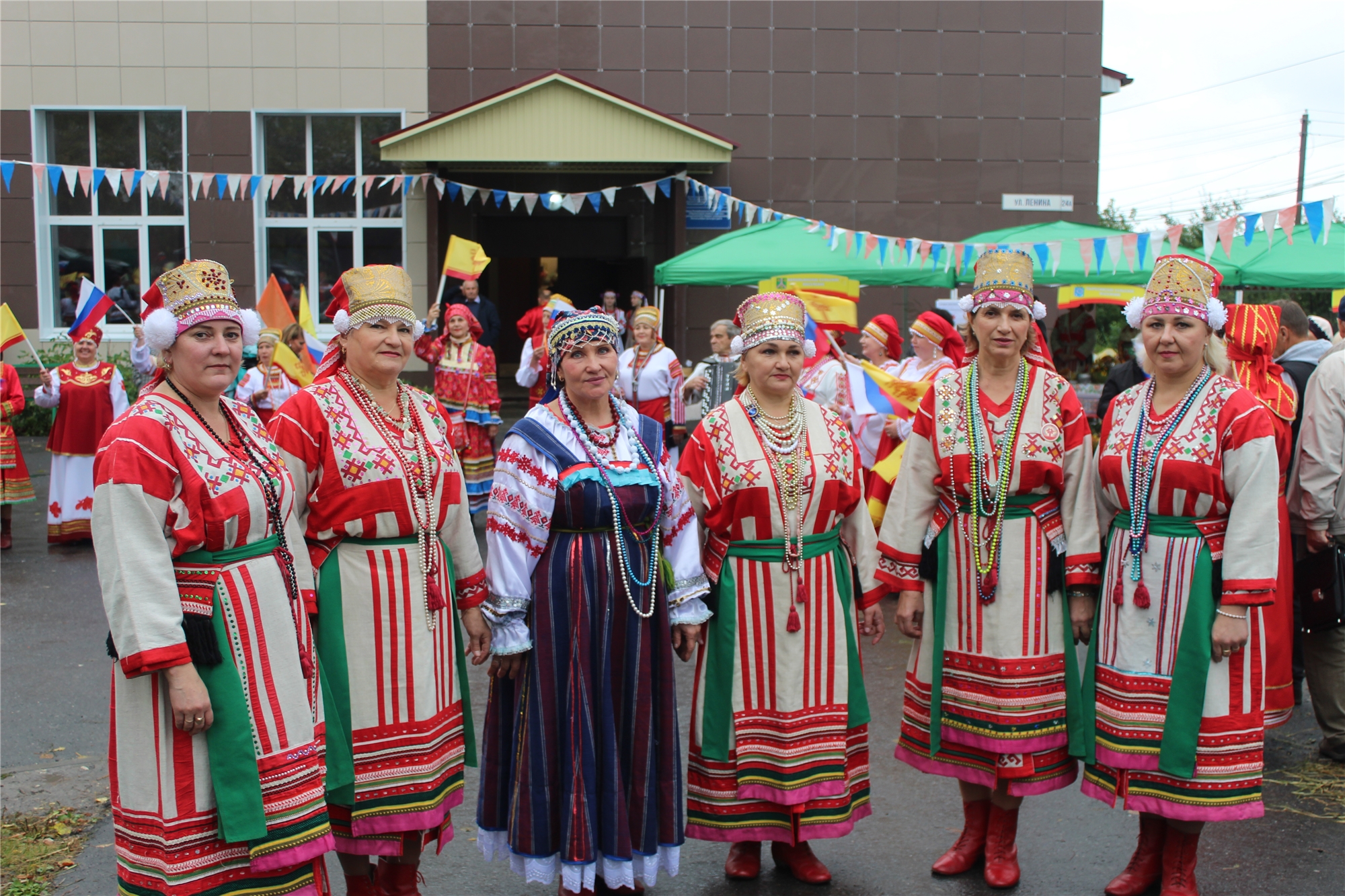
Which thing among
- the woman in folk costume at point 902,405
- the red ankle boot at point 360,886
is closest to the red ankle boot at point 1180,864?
the red ankle boot at point 360,886

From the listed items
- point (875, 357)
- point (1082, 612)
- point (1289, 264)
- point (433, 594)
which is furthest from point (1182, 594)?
point (1289, 264)

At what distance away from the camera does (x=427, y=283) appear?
16.2 m

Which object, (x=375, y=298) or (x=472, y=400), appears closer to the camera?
(x=375, y=298)

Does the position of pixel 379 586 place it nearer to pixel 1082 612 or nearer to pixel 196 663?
pixel 196 663

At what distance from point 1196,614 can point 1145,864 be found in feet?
2.86

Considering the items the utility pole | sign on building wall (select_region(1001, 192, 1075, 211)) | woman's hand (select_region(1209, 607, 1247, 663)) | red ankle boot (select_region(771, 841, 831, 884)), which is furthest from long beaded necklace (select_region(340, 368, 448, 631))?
the utility pole

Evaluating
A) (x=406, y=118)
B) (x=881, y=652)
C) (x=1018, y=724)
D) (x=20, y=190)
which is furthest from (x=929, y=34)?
(x=1018, y=724)

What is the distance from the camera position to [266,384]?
30.2 ft

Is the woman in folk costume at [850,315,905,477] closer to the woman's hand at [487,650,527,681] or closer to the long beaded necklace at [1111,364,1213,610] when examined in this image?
the long beaded necklace at [1111,364,1213,610]

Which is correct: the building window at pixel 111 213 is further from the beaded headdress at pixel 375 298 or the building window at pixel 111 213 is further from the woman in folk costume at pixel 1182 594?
the woman in folk costume at pixel 1182 594

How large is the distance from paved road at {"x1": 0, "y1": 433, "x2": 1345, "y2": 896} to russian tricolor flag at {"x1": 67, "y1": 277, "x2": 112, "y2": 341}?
14.1 feet

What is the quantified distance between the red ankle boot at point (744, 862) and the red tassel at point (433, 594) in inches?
51.2

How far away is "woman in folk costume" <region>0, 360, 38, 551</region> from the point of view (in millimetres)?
9284

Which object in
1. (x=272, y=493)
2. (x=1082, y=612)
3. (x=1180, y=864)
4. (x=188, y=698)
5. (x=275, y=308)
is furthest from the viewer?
(x=275, y=308)
